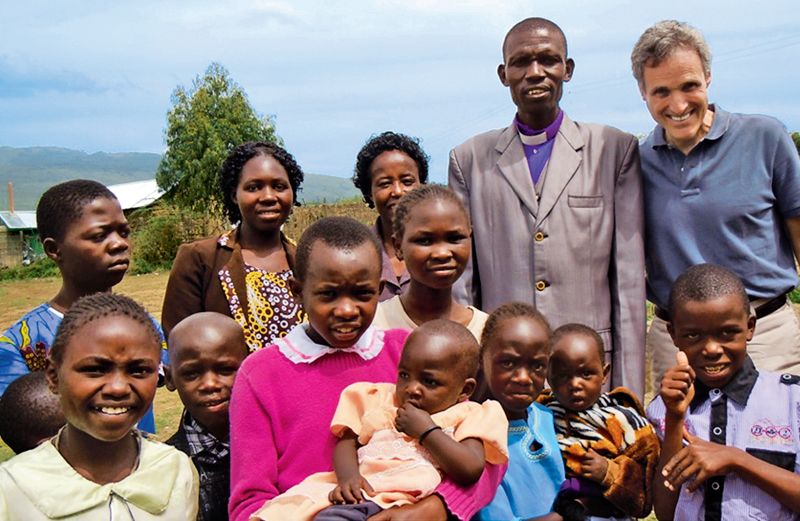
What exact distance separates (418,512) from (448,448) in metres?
0.20

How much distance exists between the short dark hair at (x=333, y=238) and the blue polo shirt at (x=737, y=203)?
162 centimetres

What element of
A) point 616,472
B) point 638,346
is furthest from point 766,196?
point 616,472

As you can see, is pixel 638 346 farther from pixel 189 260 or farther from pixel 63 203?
pixel 63 203

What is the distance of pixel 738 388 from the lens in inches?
115

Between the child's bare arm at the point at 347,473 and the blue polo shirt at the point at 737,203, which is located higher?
the blue polo shirt at the point at 737,203

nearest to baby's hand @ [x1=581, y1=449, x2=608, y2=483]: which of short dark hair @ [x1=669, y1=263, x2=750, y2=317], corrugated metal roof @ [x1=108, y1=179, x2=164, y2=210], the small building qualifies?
short dark hair @ [x1=669, y1=263, x2=750, y2=317]

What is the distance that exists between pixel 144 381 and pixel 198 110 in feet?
96.7

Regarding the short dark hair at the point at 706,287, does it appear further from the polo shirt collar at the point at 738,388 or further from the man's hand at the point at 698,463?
the man's hand at the point at 698,463

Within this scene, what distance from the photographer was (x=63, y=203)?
342 cm

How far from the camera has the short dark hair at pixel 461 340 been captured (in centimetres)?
260

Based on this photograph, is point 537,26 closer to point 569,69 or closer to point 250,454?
point 569,69

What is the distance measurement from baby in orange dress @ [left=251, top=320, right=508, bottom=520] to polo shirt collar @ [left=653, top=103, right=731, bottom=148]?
66.5 inches

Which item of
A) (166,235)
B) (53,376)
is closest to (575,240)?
(53,376)

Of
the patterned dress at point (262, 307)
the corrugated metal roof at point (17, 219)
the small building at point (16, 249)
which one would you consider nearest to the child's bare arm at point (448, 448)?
the patterned dress at point (262, 307)
